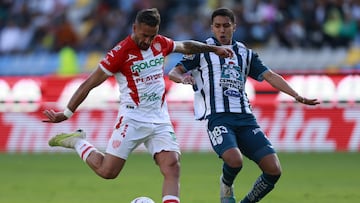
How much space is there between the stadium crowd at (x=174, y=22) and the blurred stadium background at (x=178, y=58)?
26 mm

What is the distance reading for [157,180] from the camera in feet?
47.5

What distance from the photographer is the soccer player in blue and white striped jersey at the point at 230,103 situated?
1030 cm

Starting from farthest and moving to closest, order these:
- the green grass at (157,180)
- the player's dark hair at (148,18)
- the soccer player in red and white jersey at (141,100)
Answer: the green grass at (157,180), the soccer player in red and white jersey at (141,100), the player's dark hair at (148,18)

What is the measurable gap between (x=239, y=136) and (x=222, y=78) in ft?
2.14

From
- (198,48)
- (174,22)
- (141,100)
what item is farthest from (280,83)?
(174,22)

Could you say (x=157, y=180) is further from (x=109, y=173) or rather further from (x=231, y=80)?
(x=109, y=173)

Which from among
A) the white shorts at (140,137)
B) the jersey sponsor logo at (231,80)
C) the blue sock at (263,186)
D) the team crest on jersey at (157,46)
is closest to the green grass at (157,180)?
the blue sock at (263,186)

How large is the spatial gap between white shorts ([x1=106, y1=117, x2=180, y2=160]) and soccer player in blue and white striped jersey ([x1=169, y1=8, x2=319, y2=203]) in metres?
0.71

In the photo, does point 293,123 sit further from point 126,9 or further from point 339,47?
point 126,9

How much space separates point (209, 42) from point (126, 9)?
48.4 feet

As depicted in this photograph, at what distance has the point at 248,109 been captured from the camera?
10.6 m

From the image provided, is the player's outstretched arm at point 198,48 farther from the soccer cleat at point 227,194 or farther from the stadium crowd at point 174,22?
the stadium crowd at point 174,22

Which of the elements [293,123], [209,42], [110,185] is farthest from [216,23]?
[293,123]

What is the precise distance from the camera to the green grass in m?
12.3
